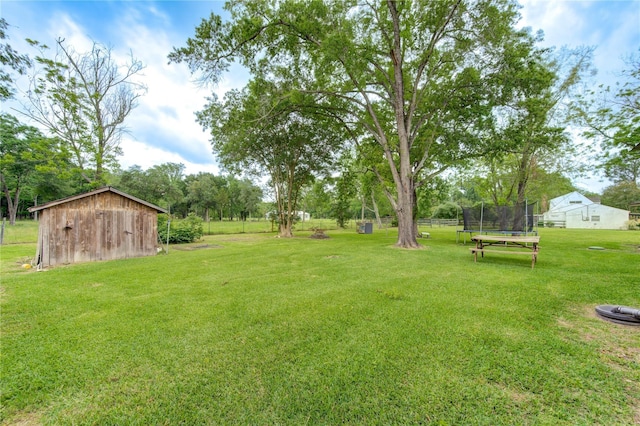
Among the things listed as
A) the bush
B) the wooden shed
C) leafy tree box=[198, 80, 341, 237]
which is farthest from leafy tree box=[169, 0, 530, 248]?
the bush

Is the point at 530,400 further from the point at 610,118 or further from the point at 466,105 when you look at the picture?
the point at 610,118

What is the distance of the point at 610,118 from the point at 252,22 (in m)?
15.7

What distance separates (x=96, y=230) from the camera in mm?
8555

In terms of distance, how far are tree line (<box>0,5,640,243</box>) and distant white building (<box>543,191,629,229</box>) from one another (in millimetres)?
20319

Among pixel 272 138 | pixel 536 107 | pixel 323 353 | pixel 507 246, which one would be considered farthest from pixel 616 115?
pixel 272 138

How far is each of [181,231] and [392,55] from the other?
558 inches

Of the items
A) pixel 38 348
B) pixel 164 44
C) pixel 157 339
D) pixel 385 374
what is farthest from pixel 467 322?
pixel 164 44

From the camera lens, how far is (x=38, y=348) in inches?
107

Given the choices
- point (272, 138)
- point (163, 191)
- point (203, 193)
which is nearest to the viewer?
point (272, 138)

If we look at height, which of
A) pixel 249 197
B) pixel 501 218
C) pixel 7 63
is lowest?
pixel 501 218

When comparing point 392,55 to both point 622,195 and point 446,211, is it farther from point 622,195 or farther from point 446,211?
point 622,195

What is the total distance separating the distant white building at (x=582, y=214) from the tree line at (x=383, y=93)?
20319 millimetres

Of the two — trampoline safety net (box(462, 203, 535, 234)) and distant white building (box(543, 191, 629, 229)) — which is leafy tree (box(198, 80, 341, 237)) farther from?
distant white building (box(543, 191, 629, 229))

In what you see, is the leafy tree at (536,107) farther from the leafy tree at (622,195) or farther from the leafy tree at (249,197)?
the leafy tree at (249,197)
